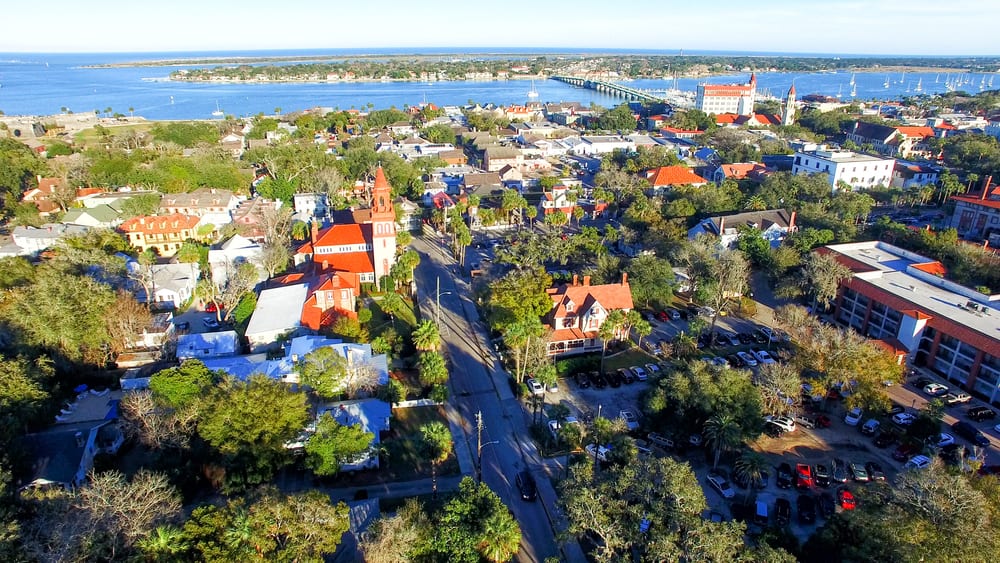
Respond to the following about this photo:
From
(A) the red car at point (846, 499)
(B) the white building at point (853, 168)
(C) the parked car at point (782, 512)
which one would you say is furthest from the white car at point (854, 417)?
(B) the white building at point (853, 168)

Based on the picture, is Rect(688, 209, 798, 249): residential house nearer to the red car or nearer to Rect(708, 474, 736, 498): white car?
Rect(708, 474, 736, 498): white car

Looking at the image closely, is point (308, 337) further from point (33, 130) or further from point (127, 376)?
point (33, 130)

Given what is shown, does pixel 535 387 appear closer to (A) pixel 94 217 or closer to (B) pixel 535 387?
(B) pixel 535 387

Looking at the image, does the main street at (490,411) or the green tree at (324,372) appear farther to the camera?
the green tree at (324,372)

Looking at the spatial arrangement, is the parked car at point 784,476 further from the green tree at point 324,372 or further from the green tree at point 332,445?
the green tree at point 324,372

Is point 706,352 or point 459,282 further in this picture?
point 459,282

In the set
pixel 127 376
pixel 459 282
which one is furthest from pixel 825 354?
pixel 127 376

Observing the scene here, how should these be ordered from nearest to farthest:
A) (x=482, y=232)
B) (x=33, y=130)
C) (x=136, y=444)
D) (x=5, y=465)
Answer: (x=5, y=465), (x=136, y=444), (x=482, y=232), (x=33, y=130)
